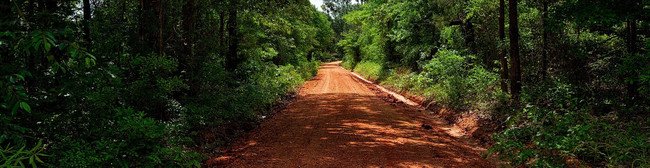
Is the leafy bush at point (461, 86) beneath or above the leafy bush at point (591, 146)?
above

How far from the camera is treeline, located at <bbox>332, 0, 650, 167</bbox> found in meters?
4.82

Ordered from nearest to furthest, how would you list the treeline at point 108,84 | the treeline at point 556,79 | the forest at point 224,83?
the treeline at point 108,84, the forest at point 224,83, the treeline at point 556,79

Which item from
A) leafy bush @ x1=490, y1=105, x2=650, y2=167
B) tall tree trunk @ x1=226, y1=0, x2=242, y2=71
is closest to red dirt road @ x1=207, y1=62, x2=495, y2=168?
leafy bush @ x1=490, y1=105, x2=650, y2=167

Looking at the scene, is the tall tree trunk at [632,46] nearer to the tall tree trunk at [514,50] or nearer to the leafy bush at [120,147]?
the tall tree trunk at [514,50]

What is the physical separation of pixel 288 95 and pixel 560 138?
1249 centimetres

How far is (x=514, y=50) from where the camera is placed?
8.65 m

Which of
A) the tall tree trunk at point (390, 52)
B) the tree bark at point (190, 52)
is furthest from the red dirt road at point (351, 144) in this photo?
the tall tree trunk at point (390, 52)

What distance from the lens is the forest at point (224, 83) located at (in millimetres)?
3277

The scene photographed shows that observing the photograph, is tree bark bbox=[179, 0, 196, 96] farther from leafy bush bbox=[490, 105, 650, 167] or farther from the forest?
leafy bush bbox=[490, 105, 650, 167]

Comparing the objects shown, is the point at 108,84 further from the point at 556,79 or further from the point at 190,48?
the point at 556,79

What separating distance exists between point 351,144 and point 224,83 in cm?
551

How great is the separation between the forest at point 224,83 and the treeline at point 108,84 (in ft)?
0.06

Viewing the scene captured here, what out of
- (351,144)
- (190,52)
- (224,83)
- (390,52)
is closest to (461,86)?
(351,144)

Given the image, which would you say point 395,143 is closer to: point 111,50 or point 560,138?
point 560,138
